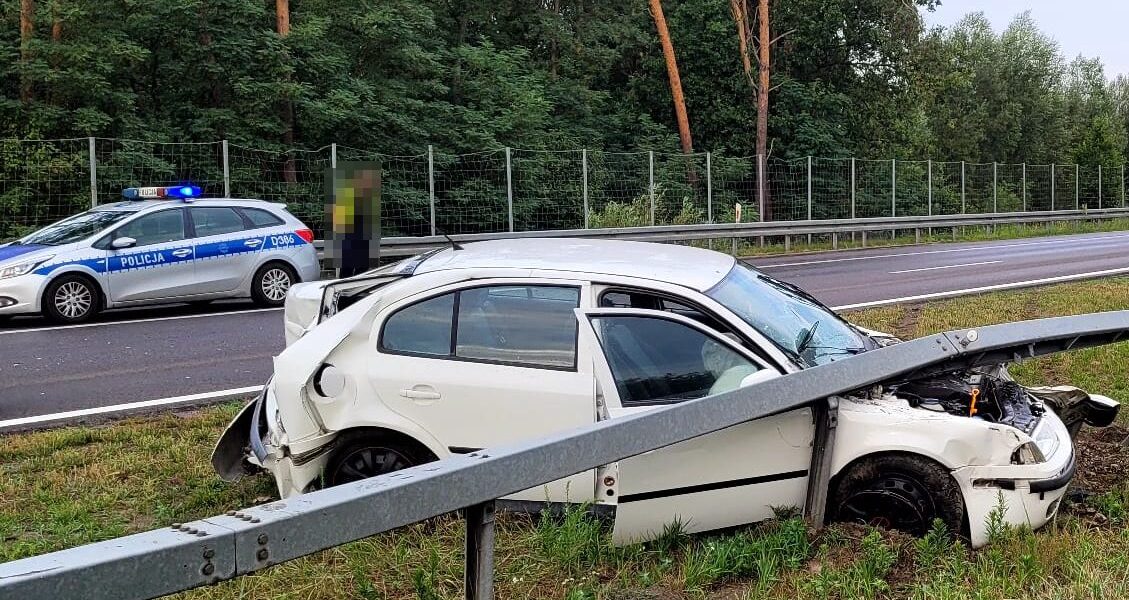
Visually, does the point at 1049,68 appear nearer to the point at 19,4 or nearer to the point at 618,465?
the point at 19,4

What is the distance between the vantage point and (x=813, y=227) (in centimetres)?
2423

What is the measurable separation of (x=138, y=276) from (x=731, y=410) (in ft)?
33.9

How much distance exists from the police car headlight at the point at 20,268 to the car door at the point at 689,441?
930 centimetres

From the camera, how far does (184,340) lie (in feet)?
34.9

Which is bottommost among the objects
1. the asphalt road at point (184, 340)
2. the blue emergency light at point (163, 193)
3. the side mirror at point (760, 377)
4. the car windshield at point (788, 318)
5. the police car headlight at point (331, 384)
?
the asphalt road at point (184, 340)

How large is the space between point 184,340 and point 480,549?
852cm

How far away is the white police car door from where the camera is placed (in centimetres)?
1221

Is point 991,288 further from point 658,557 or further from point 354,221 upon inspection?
point 658,557

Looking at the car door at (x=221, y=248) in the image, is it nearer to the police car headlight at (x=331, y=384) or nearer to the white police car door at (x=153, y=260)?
the white police car door at (x=153, y=260)

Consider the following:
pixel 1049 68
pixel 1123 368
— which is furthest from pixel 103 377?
pixel 1049 68

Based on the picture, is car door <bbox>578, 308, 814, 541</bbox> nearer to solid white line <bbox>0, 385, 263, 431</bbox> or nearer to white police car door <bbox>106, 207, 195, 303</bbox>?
solid white line <bbox>0, 385, 263, 431</bbox>

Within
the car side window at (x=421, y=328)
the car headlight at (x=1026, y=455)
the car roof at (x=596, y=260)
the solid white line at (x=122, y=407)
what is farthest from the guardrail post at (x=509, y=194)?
the car headlight at (x=1026, y=455)

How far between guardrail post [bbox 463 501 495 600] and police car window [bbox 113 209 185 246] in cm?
1069

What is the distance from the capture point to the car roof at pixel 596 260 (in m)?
4.88
